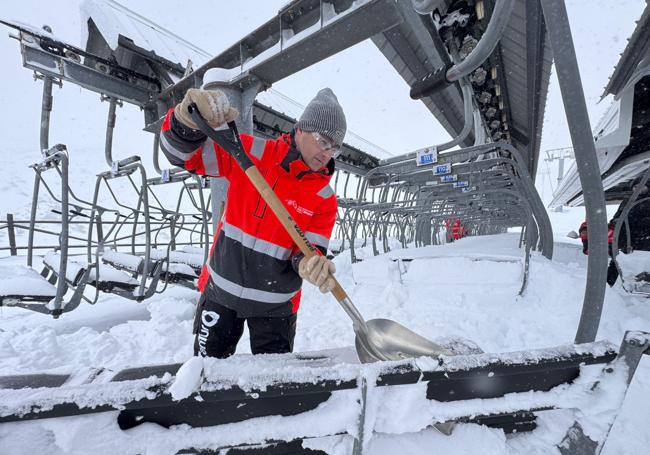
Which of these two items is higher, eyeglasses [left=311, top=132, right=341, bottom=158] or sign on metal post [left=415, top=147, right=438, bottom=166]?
sign on metal post [left=415, top=147, right=438, bottom=166]

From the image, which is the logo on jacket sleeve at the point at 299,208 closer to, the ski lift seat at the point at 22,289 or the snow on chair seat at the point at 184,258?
the ski lift seat at the point at 22,289

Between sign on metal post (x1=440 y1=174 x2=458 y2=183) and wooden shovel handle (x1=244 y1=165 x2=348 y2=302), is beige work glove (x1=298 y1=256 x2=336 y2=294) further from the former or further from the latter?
sign on metal post (x1=440 y1=174 x2=458 y2=183)

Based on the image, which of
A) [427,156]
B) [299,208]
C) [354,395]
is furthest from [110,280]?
[427,156]

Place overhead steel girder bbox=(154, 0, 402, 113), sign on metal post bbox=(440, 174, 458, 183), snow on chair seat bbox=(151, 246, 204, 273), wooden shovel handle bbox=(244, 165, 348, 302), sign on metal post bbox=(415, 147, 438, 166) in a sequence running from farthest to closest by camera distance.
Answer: sign on metal post bbox=(440, 174, 458, 183), snow on chair seat bbox=(151, 246, 204, 273), sign on metal post bbox=(415, 147, 438, 166), overhead steel girder bbox=(154, 0, 402, 113), wooden shovel handle bbox=(244, 165, 348, 302)

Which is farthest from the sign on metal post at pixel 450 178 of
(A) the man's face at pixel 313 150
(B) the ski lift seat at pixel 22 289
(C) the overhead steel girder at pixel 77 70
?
(B) the ski lift seat at pixel 22 289

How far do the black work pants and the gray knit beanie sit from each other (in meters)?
1.03

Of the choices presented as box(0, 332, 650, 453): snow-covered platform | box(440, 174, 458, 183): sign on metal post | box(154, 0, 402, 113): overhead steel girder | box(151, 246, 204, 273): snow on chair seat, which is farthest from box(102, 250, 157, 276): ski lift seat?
box(440, 174, 458, 183): sign on metal post

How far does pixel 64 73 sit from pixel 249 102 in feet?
6.81

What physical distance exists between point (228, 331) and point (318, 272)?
64cm

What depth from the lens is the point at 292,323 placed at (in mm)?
1645

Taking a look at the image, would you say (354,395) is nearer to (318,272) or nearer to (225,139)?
(318,272)

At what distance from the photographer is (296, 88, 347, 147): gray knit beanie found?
152 cm

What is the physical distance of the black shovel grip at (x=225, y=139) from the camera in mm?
1164

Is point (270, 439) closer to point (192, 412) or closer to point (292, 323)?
point (192, 412)
